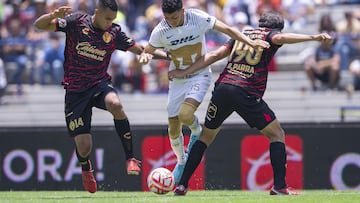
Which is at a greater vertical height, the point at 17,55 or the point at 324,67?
the point at 324,67

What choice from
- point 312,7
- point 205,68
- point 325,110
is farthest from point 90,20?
point 312,7

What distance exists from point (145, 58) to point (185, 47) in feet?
2.33

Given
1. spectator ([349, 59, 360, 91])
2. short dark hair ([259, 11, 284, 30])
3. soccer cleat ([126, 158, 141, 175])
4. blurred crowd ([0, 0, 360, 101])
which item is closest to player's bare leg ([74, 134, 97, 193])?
soccer cleat ([126, 158, 141, 175])

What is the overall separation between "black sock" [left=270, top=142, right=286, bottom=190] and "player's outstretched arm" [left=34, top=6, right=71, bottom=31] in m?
3.12

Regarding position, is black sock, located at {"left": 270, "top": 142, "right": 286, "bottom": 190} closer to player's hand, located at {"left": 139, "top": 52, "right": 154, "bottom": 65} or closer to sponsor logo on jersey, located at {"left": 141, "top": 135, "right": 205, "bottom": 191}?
player's hand, located at {"left": 139, "top": 52, "right": 154, "bottom": 65}

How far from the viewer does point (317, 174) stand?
16.0 m

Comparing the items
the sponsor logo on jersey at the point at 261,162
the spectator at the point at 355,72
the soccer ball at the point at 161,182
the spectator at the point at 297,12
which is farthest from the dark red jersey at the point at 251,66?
the spectator at the point at 297,12

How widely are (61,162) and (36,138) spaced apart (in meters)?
0.63

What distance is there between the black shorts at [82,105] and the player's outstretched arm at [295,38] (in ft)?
7.25

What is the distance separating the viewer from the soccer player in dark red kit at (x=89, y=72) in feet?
39.3

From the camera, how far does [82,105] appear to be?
1216cm

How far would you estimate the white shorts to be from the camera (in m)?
12.4

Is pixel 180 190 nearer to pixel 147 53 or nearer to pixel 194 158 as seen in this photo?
pixel 194 158

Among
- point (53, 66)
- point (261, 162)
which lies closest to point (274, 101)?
point (261, 162)
